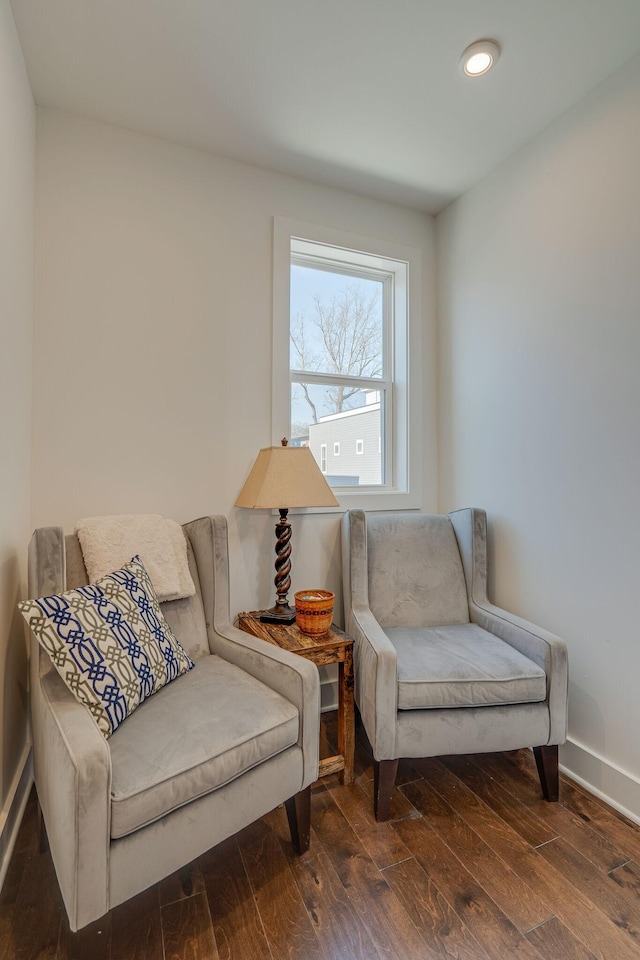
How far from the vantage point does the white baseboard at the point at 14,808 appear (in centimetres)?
132

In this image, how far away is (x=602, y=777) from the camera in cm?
171

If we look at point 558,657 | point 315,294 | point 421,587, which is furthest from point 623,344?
Result: point 315,294

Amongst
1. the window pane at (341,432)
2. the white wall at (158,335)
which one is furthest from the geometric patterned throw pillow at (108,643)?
the window pane at (341,432)

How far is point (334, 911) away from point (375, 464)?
6.20 ft

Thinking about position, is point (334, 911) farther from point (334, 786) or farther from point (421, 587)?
point (421, 587)

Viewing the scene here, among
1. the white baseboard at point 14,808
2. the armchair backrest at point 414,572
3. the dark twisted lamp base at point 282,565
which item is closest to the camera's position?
the white baseboard at point 14,808

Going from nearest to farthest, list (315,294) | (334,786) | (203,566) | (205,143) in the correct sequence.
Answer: (334,786), (203,566), (205,143), (315,294)

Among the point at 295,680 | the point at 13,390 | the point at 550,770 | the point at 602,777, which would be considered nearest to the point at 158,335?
the point at 13,390

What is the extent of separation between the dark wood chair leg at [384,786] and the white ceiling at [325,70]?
244 cm

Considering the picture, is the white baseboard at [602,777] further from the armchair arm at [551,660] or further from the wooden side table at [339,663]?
the wooden side table at [339,663]

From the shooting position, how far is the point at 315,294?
2.51 meters

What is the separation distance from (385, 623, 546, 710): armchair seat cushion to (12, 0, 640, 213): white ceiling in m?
2.13

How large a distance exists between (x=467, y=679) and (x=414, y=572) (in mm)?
674

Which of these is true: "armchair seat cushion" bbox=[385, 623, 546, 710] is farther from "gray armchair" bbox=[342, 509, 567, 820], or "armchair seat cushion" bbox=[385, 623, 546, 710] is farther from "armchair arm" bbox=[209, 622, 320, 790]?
"armchair arm" bbox=[209, 622, 320, 790]
